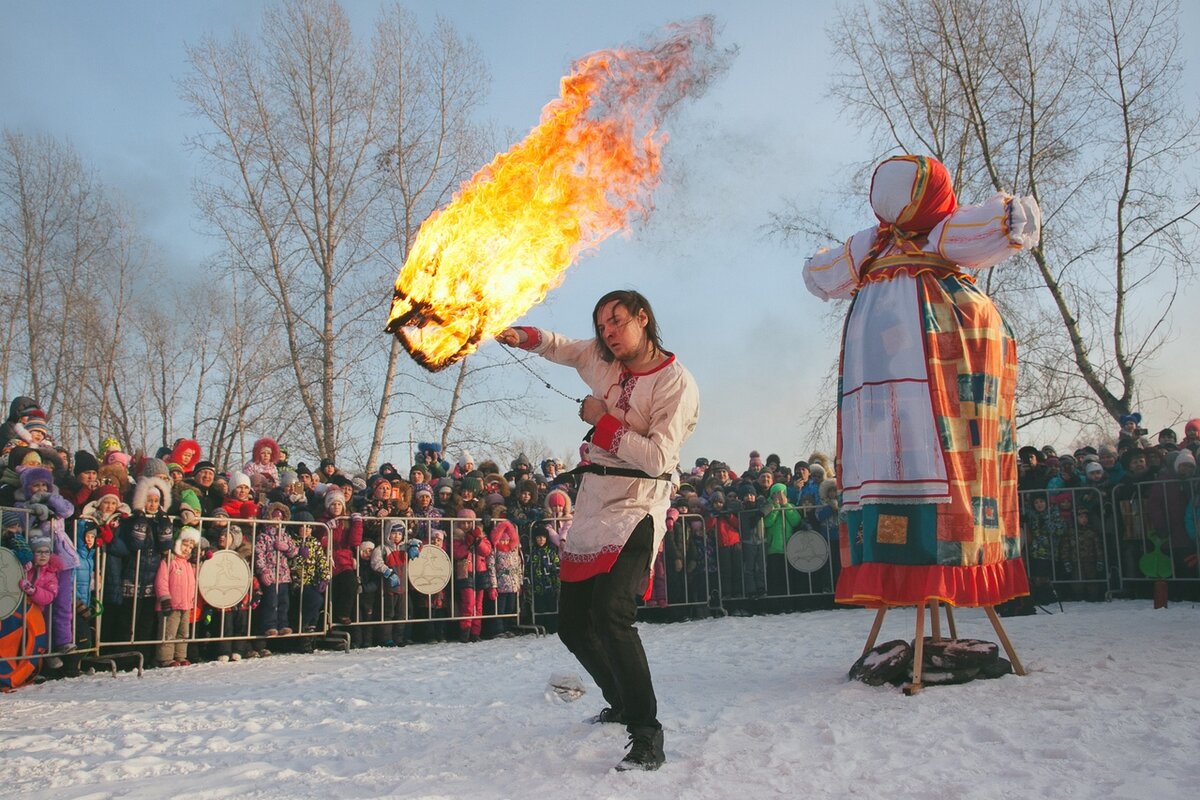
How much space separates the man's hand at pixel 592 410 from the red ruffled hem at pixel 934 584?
1952mm

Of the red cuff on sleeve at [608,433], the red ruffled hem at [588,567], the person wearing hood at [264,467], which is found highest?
the person wearing hood at [264,467]

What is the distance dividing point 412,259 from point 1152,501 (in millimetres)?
8810

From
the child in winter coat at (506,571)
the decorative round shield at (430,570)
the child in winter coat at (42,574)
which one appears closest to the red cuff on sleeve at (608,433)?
the child in winter coat at (42,574)

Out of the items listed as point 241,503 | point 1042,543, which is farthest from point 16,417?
point 1042,543

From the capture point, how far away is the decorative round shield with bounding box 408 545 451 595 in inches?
387

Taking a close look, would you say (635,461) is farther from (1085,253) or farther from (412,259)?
(1085,253)

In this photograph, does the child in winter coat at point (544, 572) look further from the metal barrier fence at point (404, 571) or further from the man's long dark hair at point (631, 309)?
the man's long dark hair at point (631, 309)

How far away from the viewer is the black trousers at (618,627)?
387 centimetres

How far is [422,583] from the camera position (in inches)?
389

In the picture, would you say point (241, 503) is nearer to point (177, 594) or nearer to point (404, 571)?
point (177, 594)

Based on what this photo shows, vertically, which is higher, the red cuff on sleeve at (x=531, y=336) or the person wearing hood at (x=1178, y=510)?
the red cuff on sleeve at (x=531, y=336)

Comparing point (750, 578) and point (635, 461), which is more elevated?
point (635, 461)

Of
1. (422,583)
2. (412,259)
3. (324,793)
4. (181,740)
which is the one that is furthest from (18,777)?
(422,583)

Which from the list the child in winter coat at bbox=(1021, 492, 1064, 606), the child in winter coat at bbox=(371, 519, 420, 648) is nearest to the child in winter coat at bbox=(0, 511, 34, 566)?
the child in winter coat at bbox=(371, 519, 420, 648)
